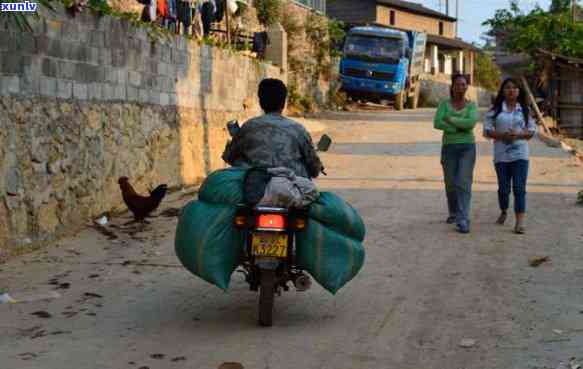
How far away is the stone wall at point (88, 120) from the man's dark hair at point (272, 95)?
3142 millimetres

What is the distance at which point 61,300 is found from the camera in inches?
272

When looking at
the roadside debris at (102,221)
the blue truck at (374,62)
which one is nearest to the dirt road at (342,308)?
the roadside debris at (102,221)

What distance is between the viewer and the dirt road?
5.29 m

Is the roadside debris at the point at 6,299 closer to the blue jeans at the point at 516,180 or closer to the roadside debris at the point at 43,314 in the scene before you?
the roadside debris at the point at 43,314

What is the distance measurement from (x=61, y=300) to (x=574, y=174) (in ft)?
36.8

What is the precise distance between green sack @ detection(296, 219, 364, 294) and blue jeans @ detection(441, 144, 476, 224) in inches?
170

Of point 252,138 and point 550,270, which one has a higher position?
point 252,138

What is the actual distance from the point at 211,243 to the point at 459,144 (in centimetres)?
507

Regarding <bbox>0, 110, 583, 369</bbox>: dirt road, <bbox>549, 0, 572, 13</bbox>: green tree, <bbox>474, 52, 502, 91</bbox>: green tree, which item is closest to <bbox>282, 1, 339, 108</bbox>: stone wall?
<bbox>0, 110, 583, 369</bbox>: dirt road

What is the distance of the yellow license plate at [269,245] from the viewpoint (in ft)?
18.7

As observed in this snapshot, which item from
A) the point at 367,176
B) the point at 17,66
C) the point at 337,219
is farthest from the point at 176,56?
the point at 337,219

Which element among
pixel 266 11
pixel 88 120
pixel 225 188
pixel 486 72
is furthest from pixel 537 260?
pixel 486 72

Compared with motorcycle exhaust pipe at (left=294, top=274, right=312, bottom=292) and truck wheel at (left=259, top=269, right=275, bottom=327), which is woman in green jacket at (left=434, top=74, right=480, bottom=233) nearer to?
motorcycle exhaust pipe at (left=294, top=274, right=312, bottom=292)

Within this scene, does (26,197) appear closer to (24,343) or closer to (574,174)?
(24,343)
